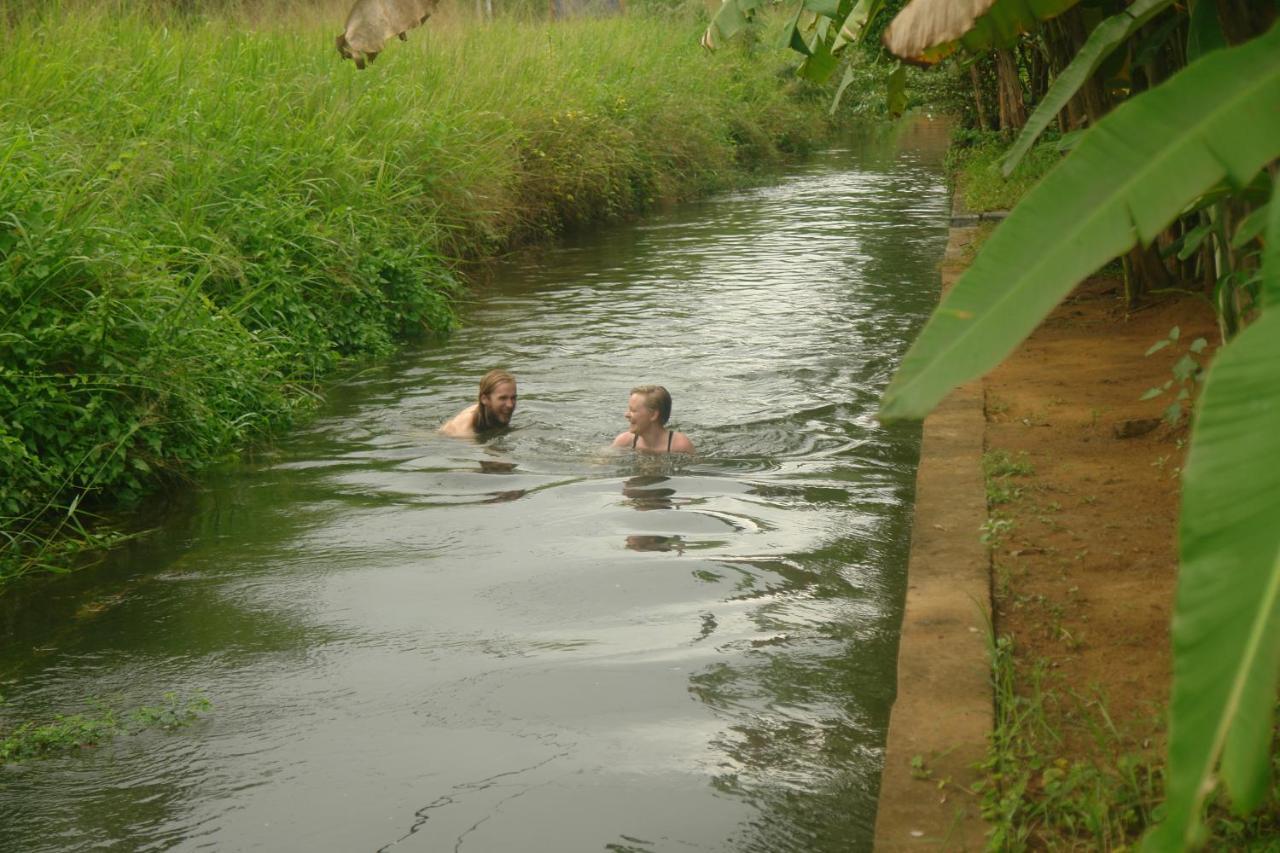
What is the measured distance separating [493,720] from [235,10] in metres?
13.1

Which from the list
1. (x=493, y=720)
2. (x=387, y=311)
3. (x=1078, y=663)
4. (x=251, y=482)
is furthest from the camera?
(x=387, y=311)

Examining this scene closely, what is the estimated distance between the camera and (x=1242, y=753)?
5.39 ft

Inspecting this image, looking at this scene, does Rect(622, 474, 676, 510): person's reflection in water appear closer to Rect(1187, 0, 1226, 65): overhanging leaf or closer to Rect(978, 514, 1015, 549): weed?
Rect(978, 514, 1015, 549): weed

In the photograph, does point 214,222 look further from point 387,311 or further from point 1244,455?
point 1244,455

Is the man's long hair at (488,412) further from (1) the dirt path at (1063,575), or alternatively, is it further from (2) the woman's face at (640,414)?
(1) the dirt path at (1063,575)

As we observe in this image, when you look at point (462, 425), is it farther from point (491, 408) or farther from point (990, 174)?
point (990, 174)

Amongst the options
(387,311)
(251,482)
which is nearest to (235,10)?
(387,311)

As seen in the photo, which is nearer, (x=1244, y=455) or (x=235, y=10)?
(x=1244, y=455)

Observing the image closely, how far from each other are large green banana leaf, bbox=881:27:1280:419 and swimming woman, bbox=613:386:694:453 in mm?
6928

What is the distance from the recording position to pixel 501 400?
9.80 metres

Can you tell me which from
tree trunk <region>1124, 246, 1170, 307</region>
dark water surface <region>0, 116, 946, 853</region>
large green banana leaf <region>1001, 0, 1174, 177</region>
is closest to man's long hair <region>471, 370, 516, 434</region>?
dark water surface <region>0, 116, 946, 853</region>

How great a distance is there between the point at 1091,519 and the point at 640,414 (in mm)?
3646

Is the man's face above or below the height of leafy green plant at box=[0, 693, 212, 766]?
above

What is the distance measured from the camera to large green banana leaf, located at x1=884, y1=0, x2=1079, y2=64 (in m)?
3.77
